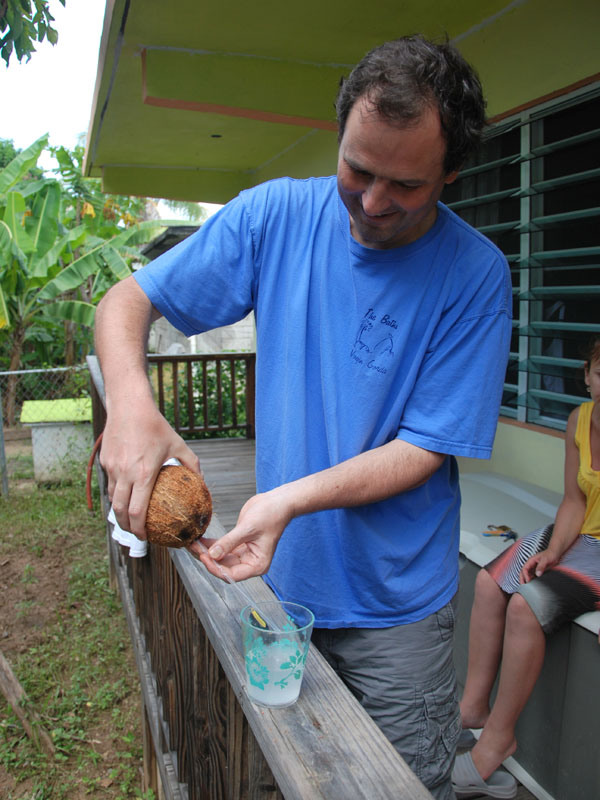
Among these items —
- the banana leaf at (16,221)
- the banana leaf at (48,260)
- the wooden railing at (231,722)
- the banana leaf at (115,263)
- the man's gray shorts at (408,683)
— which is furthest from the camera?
the banana leaf at (115,263)

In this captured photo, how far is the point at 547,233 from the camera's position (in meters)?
3.54

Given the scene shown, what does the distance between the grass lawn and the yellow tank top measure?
2.81 m

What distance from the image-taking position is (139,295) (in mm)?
1491

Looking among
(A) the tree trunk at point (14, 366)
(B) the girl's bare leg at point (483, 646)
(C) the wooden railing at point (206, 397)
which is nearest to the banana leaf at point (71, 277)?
(A) the tree trunk at point (14, 366)

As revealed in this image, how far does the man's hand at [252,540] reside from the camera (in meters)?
1.19

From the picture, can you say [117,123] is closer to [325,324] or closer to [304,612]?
[325,324]

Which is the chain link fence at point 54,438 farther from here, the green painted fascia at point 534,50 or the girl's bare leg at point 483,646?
the girl's bare leg at point 483,646

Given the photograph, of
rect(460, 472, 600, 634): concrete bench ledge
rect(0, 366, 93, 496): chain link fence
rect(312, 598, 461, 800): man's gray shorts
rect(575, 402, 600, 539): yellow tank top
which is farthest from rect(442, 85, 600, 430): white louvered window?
rect(0, 366, 93, 496): chain link fence

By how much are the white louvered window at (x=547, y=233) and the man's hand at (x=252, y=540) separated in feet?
7.84

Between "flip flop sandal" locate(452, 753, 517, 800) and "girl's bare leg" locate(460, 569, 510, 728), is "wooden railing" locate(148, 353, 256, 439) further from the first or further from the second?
"flip flop sandal" locate(452, 753, 517, 800)

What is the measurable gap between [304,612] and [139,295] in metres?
0.80

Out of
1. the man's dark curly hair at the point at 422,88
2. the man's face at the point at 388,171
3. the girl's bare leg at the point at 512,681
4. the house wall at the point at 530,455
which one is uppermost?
the man's dark curly hair at the point at 422,88

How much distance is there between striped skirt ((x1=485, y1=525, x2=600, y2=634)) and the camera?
2.31m

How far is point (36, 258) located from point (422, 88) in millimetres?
10998
